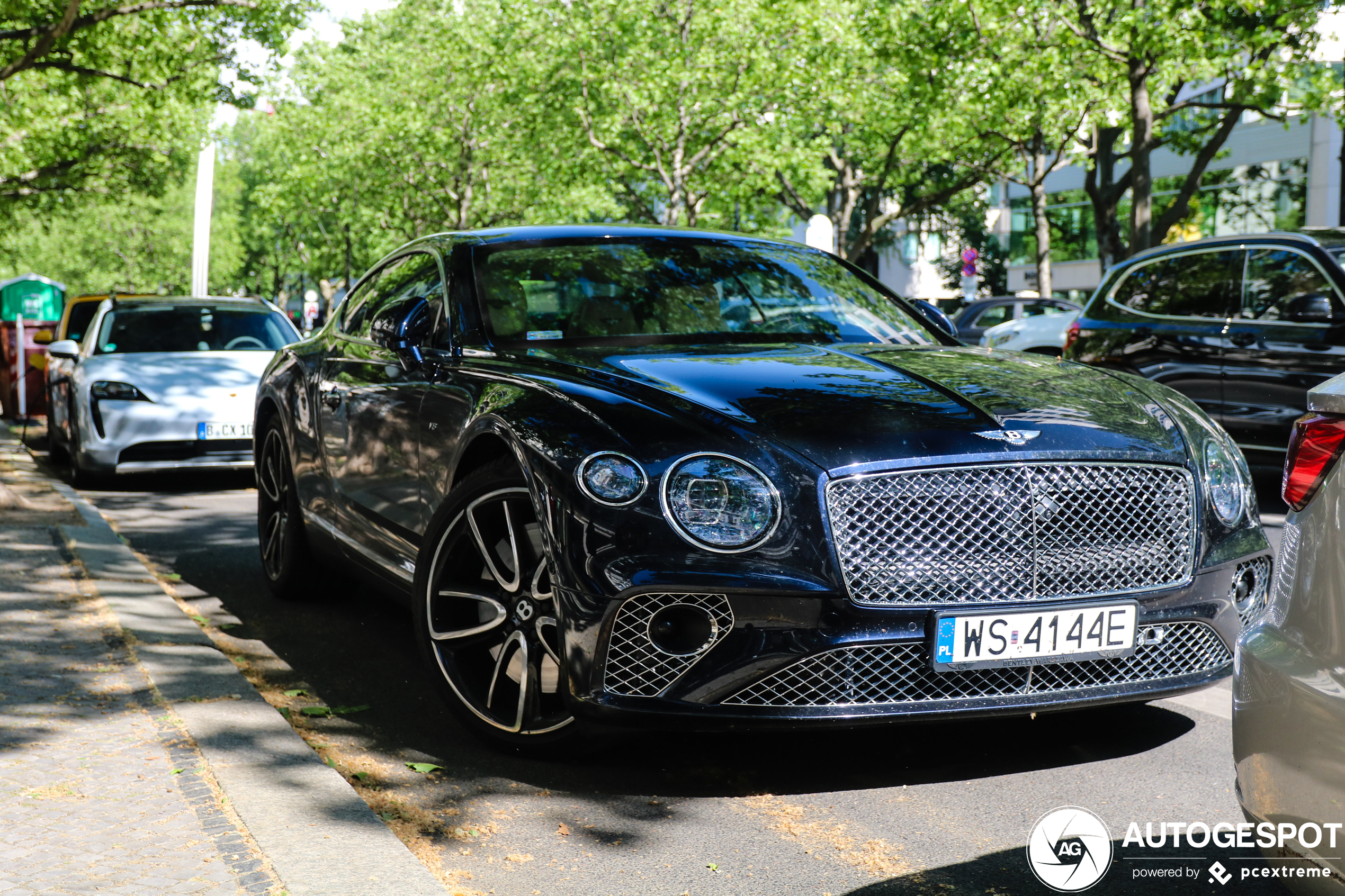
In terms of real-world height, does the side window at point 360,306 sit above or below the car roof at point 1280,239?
below

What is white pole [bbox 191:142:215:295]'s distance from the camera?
21281 mm

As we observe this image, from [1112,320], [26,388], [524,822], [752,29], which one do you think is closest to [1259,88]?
[1112,320]

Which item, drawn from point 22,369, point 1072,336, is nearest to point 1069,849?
point 1072,336

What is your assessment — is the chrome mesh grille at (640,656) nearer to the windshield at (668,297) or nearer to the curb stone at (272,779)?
the curb stone at (272,779)

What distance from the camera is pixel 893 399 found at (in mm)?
3787

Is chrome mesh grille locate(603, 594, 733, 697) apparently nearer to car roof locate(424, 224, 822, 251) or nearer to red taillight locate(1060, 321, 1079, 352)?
car roof locate(424, 224, 822, 251)

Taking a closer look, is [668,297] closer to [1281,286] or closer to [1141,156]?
[1281,286]

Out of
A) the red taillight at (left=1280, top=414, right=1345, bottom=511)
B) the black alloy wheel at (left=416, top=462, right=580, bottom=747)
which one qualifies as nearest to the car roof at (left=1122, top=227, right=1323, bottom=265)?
→ the black alloy wheel at (left=416, top=462, right=580, bottom=747)

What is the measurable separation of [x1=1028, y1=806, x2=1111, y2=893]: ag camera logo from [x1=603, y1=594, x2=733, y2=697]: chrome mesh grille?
901 mm

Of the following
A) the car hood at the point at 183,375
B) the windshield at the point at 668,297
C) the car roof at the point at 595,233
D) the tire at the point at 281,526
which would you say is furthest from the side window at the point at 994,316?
the windshield at the point at 668,297

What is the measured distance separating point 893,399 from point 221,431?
766 centimetres

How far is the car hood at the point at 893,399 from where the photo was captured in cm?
356

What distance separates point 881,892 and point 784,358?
1712 mm

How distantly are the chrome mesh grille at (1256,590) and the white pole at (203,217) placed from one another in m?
19.1
